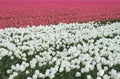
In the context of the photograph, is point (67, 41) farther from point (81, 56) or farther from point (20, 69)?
point (20, 69)

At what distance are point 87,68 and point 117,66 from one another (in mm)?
1104

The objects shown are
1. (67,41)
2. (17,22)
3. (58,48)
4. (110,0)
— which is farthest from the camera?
(110,0)

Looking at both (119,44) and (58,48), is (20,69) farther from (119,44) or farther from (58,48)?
(119,44)

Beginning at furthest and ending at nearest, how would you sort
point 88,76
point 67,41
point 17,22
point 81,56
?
point 17,22 → point 67,41 → point 81,56 → point 88,76

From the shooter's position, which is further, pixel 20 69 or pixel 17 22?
pixel 17 22

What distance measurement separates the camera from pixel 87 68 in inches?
294

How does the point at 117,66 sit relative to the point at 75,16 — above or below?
above

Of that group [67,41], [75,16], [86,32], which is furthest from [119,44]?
[75,16]

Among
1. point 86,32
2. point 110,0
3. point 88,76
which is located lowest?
point 110,0

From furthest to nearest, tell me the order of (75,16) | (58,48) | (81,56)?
(75,16), (58,48), (81,56)

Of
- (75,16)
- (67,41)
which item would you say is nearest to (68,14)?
(75,16)

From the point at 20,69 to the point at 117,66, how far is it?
95.4 inches

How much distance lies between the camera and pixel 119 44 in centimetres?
1114

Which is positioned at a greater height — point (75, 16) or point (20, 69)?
point (20, 69)
